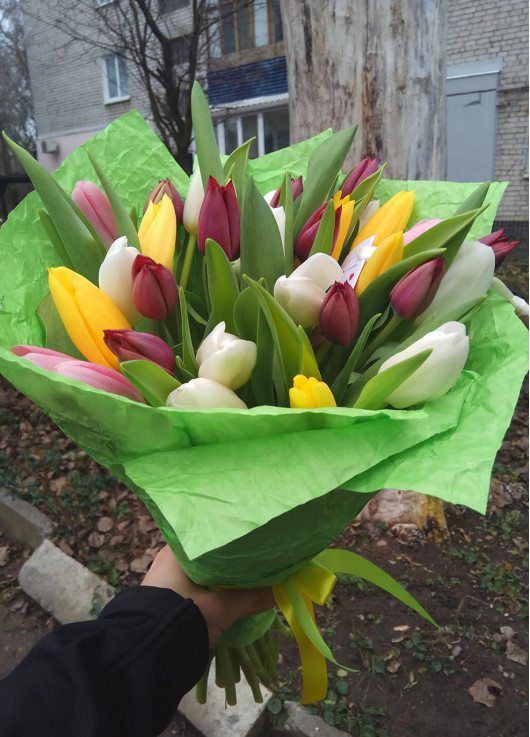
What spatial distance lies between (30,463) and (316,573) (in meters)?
2.56

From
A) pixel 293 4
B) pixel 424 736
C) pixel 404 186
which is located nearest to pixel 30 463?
pixel 424 736

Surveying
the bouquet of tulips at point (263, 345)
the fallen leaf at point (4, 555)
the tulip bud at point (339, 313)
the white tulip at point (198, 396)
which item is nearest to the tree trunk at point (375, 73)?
the bouquet of tulips at point (263, 345)

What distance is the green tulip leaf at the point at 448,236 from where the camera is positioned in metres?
0.62

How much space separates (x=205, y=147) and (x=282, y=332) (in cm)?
35

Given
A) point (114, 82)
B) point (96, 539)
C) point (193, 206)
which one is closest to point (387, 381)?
point (193, 206)

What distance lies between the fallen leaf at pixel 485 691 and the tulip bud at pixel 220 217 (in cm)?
179

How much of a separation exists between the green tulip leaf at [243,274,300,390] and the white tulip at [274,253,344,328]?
33mm

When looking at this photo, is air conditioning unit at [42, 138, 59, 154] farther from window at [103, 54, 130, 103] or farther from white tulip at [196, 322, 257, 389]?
white tulip at [196, 322, 257, 389]

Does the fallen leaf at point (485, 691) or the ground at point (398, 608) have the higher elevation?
the ground at point (398, 608)

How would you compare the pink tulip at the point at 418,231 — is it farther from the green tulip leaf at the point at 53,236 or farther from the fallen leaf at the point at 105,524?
the fallen leaf at the point at 105,524

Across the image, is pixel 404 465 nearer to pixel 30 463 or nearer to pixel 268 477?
pixel 268 477

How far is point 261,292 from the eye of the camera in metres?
0.54

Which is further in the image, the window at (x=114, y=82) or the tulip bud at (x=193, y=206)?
the window at (x=114, y=82)

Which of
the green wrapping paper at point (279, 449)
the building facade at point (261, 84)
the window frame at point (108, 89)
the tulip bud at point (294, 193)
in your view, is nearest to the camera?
the green wrapping paper at point (279, 449)
